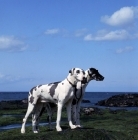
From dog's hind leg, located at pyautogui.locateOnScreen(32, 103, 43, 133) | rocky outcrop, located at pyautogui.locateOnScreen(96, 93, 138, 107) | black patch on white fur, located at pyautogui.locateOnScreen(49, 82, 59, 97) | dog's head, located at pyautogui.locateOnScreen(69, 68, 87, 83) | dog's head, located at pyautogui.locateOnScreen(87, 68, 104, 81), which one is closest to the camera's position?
dog's head, located at pyautogui.locateOnScreen(69, 68, 87, 83)

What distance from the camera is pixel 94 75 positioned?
16.5 metres

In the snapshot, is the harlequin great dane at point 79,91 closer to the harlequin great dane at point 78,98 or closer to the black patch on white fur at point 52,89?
the harlequin great dane at point 78,98

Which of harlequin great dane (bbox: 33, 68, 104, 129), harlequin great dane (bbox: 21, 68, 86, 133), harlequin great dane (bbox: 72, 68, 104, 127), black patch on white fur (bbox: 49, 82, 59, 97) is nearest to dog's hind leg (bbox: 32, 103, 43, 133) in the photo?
harlequin great dane (bbox: 33, 68, 104, 129)

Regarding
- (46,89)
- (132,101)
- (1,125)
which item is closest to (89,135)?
(46,89)

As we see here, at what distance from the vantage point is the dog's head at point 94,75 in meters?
16.4

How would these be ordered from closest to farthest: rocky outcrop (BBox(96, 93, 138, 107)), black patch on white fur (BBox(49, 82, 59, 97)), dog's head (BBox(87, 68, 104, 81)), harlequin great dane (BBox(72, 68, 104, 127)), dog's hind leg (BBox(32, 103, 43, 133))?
1. black patch on white fur (BBox(49, 82, 59, 97))
2. harlequin great dane (BBox(72, 68, 104, 127))
3. dog's head (BBox(87, 68, 104, 81))
4. dog's hind leg (BBox(32, 103, 43, 133))
5. rocky outcrop (BBox(96, 93, 138, 107))

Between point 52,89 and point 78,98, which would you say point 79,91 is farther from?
point 52,89

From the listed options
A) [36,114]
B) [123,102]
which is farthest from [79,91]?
[123,102]

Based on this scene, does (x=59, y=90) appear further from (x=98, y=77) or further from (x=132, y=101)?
(x=132, y=101)

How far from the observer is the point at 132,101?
7875 cm

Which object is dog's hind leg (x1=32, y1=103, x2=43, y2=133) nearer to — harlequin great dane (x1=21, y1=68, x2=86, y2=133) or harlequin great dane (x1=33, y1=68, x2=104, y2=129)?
harlequin great dane (x1=33, y1=68, x2=104, y2=129)

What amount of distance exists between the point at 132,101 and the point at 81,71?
65202 millimetres

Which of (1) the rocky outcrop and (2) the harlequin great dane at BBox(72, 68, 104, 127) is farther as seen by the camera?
(1) the rocky outcrop

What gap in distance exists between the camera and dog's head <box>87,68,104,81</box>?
647 inches
